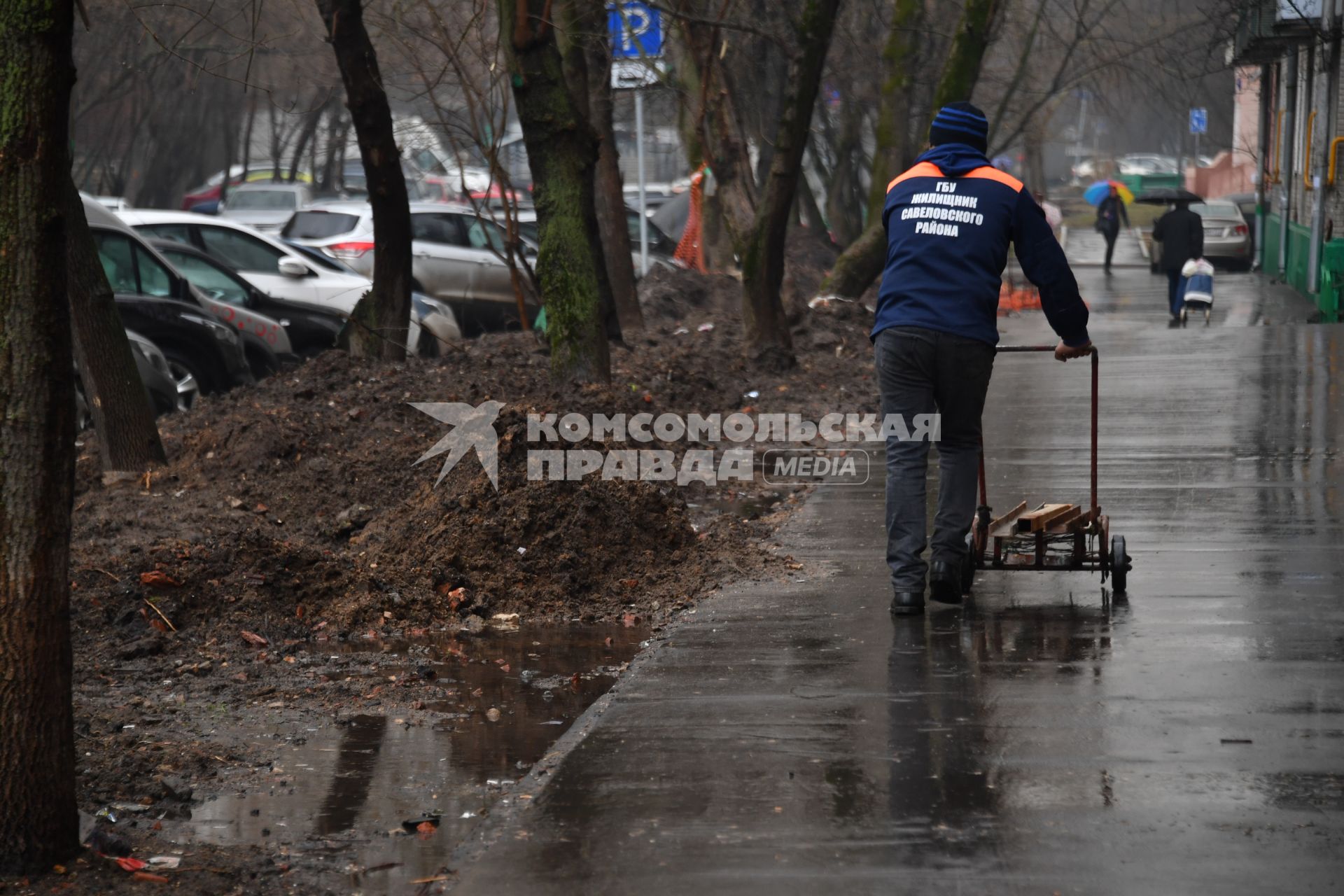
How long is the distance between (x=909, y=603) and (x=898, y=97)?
15.1m

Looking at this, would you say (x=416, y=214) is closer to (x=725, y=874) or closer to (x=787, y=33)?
(x=787, y=33)

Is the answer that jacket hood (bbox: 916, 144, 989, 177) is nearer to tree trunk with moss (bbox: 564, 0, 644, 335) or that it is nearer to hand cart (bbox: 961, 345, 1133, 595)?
hand cart (bbox: 961, 345, 1133, 595)

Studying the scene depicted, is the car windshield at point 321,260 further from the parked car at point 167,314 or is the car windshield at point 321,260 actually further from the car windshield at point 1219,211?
the car windshield at point 1219,211

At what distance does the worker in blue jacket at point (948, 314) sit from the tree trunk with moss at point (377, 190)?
23.5 feet

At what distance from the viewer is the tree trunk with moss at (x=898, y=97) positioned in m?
16.8

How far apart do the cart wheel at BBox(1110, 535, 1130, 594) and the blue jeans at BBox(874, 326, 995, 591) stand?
24.1 inches

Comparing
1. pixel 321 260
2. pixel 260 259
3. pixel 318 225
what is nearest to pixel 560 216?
pixel 260 259

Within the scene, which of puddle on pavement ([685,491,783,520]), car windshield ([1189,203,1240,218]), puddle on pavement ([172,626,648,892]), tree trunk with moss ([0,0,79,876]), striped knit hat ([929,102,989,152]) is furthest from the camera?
car windshield ([1189,203,1240,218])

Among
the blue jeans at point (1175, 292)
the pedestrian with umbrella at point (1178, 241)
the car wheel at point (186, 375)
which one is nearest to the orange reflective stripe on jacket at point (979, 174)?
the car wheel at point (186, 375)

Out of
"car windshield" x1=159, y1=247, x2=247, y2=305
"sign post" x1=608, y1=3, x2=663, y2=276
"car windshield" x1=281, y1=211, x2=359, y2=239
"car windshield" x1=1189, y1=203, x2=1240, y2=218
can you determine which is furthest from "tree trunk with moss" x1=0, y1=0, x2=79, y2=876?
"car windshield" x1=1189, y1=203, x2=1240, y2=218

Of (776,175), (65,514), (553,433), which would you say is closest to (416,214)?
(776,175)

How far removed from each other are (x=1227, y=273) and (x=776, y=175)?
21.6 meters

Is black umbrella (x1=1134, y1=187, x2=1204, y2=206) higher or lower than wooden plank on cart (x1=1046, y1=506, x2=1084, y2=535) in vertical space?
higher

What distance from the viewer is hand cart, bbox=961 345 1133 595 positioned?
6.13 metres
